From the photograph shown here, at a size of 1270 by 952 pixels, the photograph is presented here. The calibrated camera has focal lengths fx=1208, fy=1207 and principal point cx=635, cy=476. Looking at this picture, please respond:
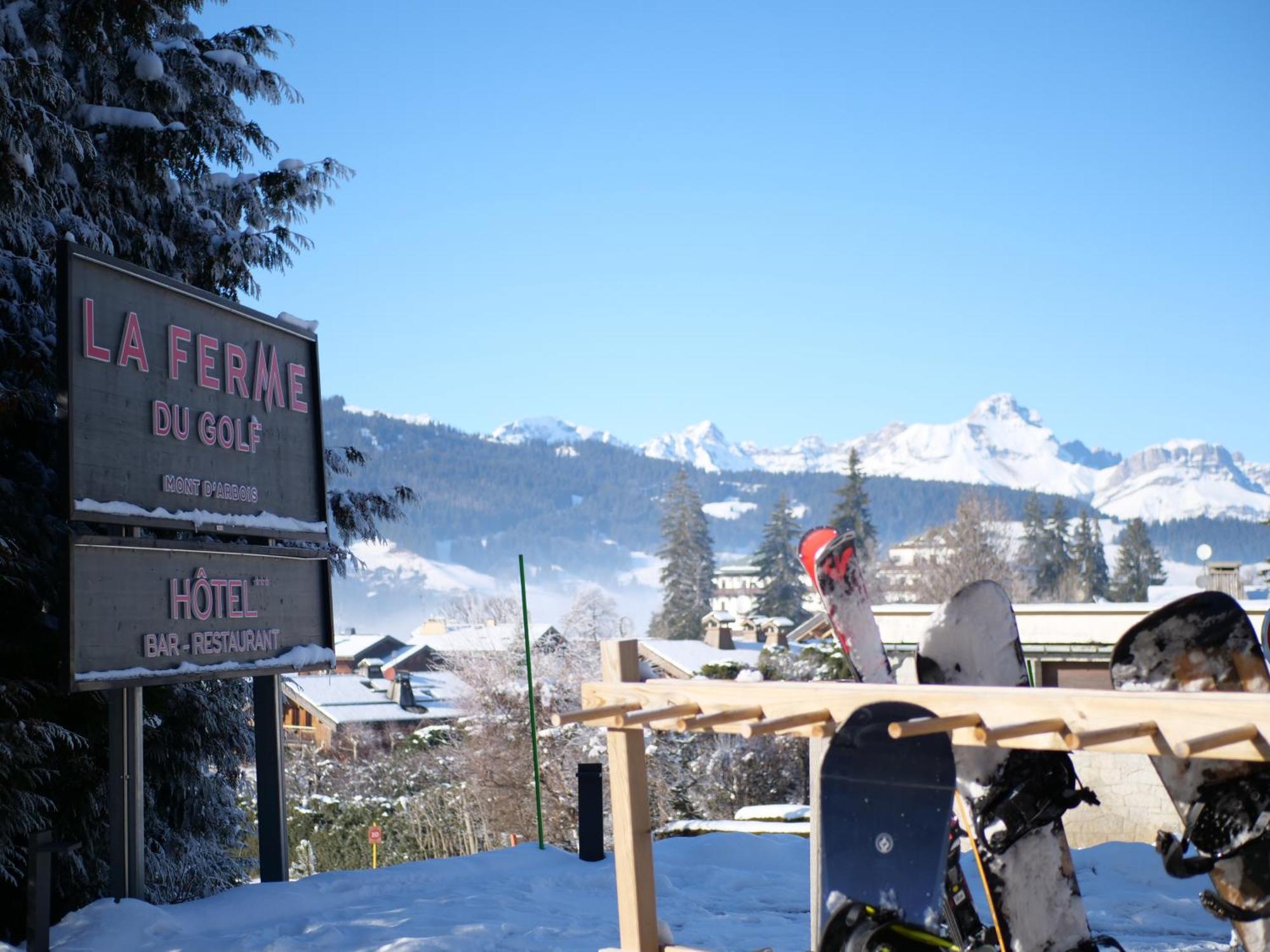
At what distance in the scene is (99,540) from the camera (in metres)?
5.81

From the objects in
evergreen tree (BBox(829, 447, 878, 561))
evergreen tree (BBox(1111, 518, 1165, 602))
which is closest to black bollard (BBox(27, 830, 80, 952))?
evergreen tree (BBox(829, 447, 878, 561))

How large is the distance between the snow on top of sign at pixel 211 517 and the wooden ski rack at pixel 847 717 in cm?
302

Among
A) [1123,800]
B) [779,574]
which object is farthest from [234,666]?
[779,574]

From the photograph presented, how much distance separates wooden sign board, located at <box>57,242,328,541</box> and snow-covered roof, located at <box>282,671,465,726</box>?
3711 centimetres

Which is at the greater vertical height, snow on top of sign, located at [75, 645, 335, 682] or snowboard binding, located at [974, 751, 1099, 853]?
snow on top of sign, located at [75, 645, 335, 682]

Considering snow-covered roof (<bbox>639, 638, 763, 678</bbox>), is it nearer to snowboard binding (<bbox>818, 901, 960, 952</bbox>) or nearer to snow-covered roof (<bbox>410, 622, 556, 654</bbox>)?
snow-covered roof (<bbox>410, 622, 556, 654</bbox>)

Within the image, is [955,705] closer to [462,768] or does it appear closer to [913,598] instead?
[462,768]

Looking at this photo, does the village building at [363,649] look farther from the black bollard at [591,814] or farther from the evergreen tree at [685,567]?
the black bollard at [591,814]

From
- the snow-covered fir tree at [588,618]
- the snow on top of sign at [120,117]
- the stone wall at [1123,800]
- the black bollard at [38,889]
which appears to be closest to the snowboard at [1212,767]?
the black bollard at [38,889]

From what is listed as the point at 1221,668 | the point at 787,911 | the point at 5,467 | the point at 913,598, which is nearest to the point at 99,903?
the point at 5,467

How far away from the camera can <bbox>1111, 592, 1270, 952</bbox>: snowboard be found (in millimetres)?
3023

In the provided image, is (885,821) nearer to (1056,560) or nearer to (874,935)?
(874,935)

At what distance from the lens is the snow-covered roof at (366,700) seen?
50.5 m

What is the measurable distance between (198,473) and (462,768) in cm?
2975
